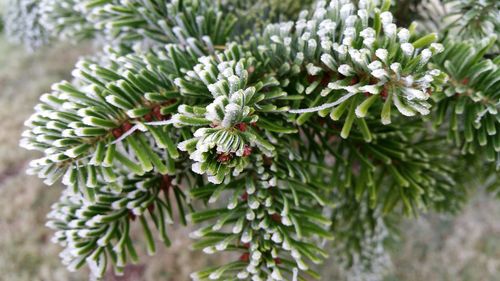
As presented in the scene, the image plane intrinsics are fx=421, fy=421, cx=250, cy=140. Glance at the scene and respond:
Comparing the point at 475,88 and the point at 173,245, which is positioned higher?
the point at 475,88

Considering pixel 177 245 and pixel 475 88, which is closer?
pixel 475 88

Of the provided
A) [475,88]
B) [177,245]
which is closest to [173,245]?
[177,245]

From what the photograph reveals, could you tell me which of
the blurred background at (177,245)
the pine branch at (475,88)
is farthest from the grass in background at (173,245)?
the pine branch at (475,88)

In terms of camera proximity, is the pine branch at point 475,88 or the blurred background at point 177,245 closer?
the pine branch at point 475,88

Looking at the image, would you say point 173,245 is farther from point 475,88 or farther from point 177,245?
point 475,88

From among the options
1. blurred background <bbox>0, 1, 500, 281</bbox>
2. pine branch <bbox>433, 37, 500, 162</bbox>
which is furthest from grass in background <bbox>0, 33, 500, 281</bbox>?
pine branch <bbox>433, 37, 500, 162</bbox>

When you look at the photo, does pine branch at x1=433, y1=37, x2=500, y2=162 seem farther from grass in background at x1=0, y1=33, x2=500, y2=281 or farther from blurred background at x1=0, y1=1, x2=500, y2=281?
grass in background at x1=0, y1=33, x2=500, y2=281

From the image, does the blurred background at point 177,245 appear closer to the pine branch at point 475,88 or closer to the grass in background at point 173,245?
the grass in background at point 173,245

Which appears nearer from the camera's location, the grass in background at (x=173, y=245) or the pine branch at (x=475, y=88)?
the pine branch at (x=475, y=88)
